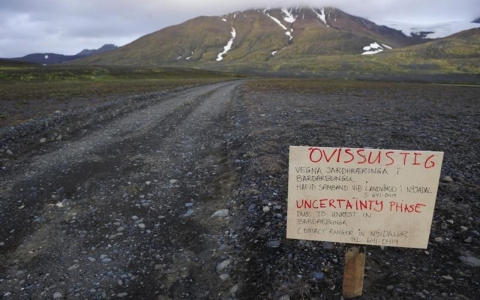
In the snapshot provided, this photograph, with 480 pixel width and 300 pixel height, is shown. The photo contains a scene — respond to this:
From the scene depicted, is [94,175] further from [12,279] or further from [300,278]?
[300,278]

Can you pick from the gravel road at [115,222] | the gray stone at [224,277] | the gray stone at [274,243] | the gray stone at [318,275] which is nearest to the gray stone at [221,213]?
the gravel road at [115,222]

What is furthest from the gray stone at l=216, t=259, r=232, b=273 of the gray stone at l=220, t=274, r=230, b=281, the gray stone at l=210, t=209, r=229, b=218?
the gray stone at l=210, t=209, r=229, b=218

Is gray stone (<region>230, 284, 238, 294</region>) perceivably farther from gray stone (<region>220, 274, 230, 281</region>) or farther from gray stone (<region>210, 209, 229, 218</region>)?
gray stone (<region>210, 209, 229, 218</region>)

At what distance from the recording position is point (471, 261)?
5.77 meters

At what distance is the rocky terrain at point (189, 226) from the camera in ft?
17.9

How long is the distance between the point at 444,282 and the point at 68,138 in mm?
15505

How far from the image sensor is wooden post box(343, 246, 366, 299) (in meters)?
4.77

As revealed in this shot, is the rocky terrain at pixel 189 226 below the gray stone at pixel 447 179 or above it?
below

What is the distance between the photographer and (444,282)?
5234mm

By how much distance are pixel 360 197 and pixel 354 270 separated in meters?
1.14

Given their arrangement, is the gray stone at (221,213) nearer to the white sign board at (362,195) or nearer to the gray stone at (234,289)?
the gray stone at (234,289)

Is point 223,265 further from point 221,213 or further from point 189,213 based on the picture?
point 189,213

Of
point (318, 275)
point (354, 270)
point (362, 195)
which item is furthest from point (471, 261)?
point (362, 195)

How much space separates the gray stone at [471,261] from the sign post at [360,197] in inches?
78.6
